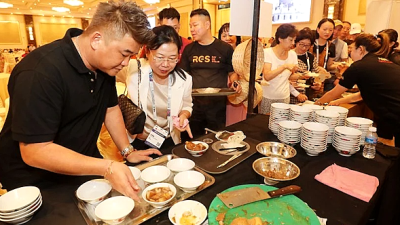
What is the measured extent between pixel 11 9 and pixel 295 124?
17.1 meters

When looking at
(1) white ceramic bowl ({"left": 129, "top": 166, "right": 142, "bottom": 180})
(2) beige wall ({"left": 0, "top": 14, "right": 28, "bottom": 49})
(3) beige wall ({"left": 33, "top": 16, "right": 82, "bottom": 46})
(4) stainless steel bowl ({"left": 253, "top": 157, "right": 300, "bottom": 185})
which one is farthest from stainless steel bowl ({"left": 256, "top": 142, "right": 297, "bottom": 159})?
(2) beige wall ({"left": 0, "top": 14, "right": 28, "bottom": 49})

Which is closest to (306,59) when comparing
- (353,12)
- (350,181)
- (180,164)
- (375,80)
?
(375,80)

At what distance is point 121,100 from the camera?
63.9 inches

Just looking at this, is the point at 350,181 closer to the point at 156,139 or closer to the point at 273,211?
the point at 273,211

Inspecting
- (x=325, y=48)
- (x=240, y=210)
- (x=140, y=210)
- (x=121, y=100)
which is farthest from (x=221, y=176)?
(x=325, y=48)

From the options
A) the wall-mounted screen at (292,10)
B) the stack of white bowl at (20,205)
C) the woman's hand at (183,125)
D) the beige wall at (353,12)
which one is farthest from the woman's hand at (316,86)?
the wall-mounted screen at (292,10)

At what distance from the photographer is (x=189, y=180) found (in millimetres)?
1037

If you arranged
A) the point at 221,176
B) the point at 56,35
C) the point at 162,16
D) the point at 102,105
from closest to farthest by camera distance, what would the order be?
the point at 221,176 < the point at 102,105 < the point at 162,16 < the point at 56,35

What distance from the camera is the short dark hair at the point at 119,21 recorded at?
94cm

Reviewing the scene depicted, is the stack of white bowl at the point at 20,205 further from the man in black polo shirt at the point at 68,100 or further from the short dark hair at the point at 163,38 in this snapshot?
the short dark hair at the point at 163,38

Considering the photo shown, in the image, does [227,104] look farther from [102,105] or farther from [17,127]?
[17,127]

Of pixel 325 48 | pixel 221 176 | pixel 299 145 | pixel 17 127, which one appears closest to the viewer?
pixel 17 127

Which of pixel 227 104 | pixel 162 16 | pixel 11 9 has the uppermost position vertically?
pixel 11 9

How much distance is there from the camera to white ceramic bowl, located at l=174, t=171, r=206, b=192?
966mm
